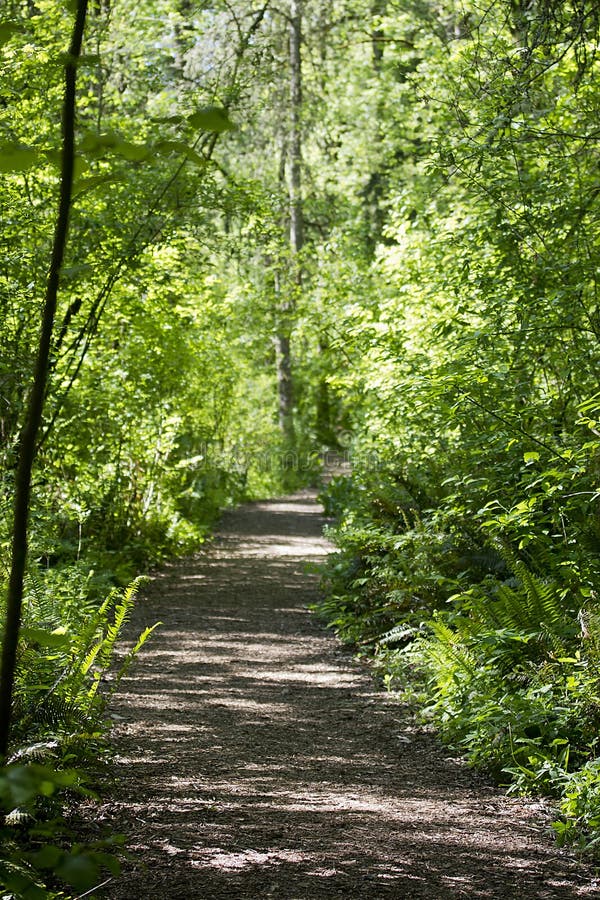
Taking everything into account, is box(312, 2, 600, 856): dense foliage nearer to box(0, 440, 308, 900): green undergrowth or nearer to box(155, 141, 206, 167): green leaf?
box(0, 440, 308, 900): green undergrowth

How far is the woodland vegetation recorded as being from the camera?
3951 millimetres

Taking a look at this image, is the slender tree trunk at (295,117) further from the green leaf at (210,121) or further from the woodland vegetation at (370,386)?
the green leaf at (210,121)

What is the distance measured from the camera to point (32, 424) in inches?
76.7

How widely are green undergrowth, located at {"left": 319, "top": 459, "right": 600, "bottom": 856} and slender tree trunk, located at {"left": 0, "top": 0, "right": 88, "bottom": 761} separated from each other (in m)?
2.87

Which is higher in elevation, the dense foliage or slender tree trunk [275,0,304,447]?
slender tree trunk [275,0,304,447]

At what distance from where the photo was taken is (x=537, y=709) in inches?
185

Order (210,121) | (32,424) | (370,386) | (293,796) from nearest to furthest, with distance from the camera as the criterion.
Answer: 1. (210,121)
2. (32,424)
3. (293,796)
4. (370,386)

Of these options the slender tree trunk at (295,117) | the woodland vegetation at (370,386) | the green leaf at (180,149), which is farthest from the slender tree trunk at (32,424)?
the slender tree trunk at (295,117)

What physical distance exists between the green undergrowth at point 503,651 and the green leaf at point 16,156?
342cm

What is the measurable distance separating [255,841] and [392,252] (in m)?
8.24

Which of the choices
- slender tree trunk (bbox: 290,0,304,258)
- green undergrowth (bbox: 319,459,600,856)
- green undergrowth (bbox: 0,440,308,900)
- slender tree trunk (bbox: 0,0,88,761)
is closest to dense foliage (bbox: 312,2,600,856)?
green undergrowth (bbox: 319,459,600,856)

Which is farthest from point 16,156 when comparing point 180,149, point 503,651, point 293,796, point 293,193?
point 293,193

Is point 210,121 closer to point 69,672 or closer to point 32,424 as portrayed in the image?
point 32,424

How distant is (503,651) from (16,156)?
4236 mm
